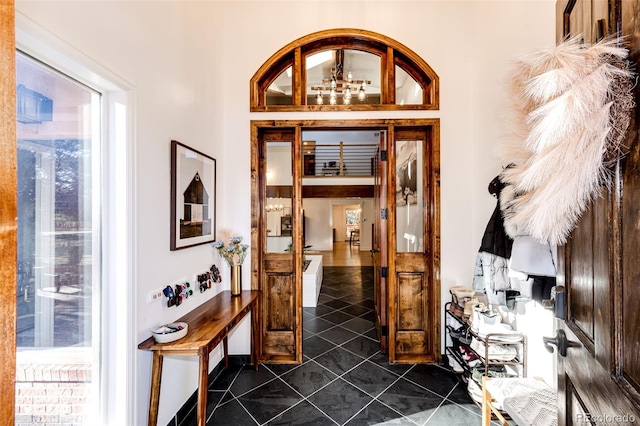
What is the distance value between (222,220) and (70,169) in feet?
5.19

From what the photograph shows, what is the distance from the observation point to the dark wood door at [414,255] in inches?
116

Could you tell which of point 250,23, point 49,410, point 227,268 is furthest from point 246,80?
point 49,410

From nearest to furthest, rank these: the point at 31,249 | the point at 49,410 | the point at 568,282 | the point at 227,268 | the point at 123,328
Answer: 1. the point at 568,282
2. the point at 31,249
3. the point at 49,410
4. the point at 123,328
5. the point at 227,268

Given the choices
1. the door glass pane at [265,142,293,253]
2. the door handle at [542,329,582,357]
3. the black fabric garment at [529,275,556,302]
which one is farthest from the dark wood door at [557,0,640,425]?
the door glass pane at [265,142,293,253]

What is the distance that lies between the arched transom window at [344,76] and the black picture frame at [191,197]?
96 cm

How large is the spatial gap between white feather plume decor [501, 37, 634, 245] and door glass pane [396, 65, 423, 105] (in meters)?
2.20

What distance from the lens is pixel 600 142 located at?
0.75 m

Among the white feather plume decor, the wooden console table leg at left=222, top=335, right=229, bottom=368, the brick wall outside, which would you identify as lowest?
the wooden console table leg at left=222, top=335, right=229, bottom=368

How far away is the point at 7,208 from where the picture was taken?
495 mm

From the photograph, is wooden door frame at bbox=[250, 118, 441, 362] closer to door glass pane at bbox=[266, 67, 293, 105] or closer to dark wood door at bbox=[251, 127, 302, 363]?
dark wood door at bbox=[251, 127, 302, 363]

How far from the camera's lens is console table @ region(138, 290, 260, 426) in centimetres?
172

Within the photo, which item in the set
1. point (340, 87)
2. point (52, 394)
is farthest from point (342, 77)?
point (52, 394)

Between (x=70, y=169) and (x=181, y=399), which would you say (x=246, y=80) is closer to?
(x=70, y=169)

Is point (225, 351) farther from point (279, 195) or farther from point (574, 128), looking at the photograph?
point (574, 128)
